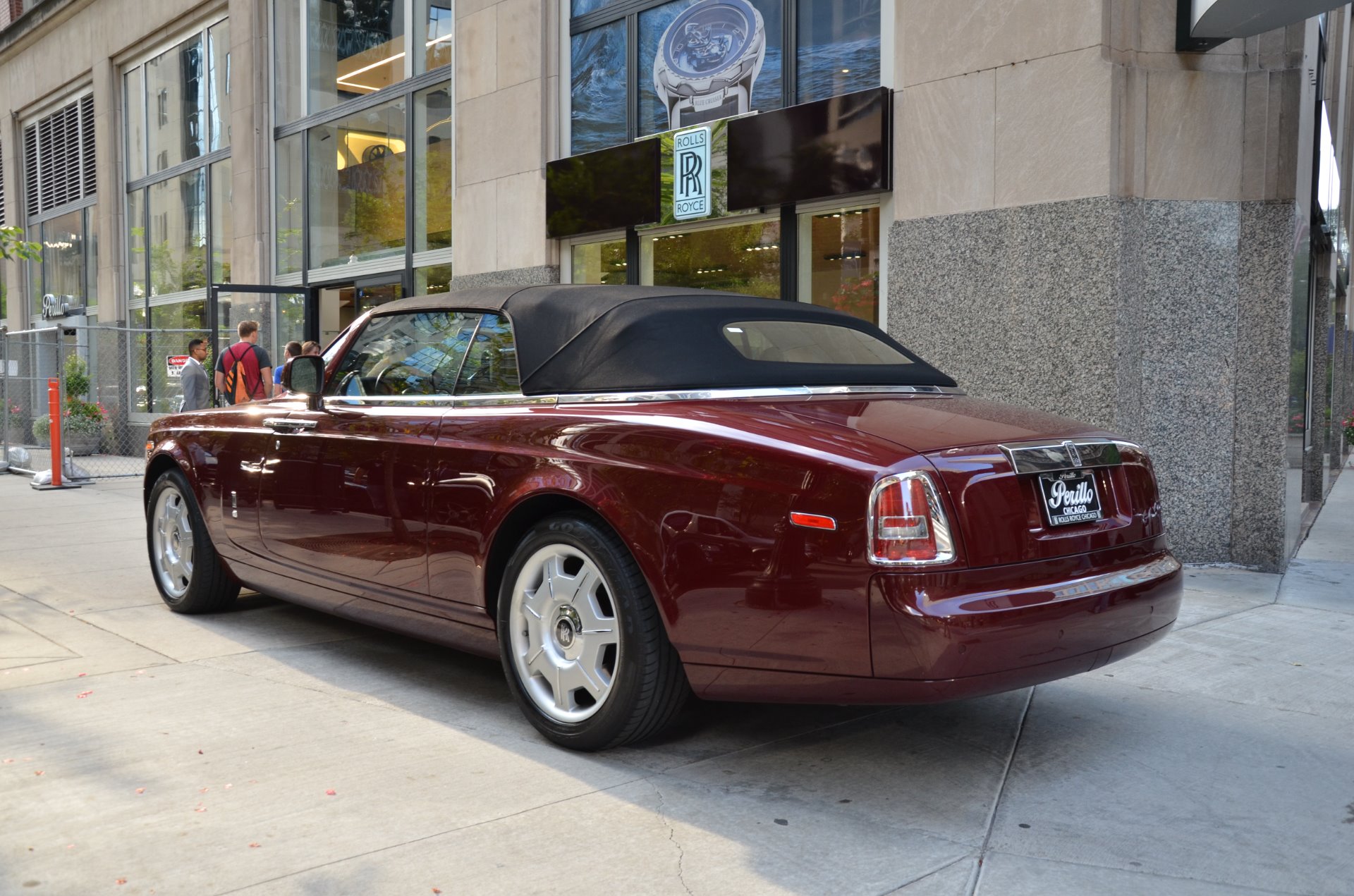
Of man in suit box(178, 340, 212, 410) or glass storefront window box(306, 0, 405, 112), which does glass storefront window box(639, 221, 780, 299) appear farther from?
man in suit box(178, 340, 212, 410)

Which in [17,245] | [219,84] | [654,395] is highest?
[219,84]

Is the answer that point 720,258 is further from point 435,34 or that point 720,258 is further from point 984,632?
point 984,632

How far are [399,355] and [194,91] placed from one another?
55.5ft

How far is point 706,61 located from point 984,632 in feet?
27.5

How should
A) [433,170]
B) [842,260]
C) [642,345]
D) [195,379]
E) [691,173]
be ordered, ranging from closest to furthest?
[642,345], [842,260], [691,173], [433,170], [195,379]

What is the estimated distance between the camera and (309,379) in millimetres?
4996

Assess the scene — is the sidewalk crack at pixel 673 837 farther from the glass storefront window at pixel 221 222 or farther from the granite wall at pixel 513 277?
the glass storefront window at pixel 221 222

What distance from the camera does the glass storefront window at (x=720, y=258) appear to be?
9.81 meters

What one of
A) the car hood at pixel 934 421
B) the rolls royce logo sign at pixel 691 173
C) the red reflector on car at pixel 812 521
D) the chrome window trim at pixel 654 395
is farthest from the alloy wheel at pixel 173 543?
the rolls royce logo sign at pixel 691 173

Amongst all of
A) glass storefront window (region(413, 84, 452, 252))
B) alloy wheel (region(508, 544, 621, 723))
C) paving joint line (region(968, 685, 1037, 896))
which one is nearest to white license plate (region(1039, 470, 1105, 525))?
paving joint line (region(968, 685, 1037, 896))

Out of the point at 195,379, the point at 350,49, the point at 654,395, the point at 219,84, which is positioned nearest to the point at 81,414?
the point at 195,379

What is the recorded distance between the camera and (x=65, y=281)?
79.8ft

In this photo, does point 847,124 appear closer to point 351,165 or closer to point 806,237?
point 806,237

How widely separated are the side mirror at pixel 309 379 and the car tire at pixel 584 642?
154 centimetres
